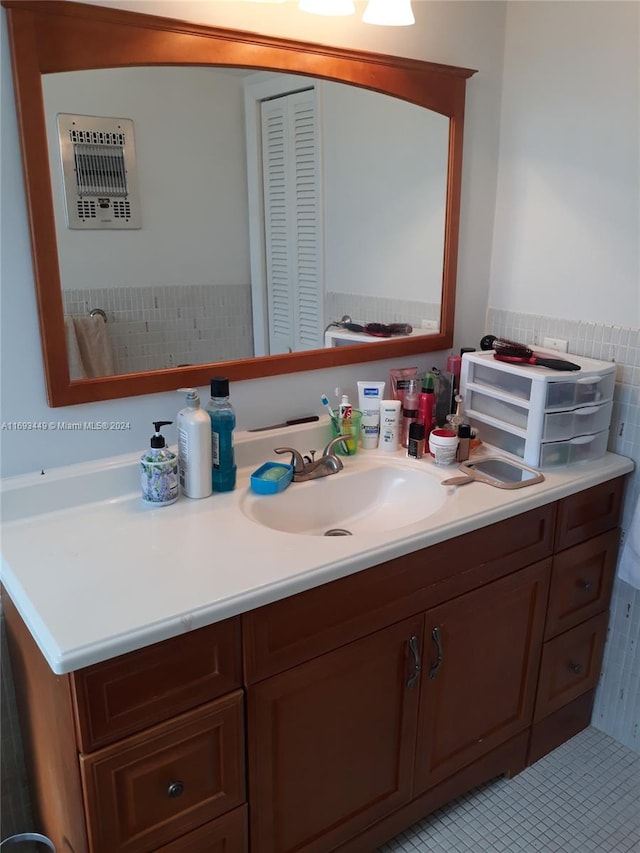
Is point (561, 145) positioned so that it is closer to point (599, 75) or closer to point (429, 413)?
point (599, 75)

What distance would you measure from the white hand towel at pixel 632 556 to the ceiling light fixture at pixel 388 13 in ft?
4.28

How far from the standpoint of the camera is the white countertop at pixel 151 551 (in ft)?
3.42

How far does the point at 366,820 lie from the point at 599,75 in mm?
1887

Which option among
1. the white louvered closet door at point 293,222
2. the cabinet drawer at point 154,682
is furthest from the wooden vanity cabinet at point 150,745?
the white louvered closet door at point 293,222

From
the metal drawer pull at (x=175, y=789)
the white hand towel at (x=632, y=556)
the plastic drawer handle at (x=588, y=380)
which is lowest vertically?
the metal drawer pull at (x=175, y=789)

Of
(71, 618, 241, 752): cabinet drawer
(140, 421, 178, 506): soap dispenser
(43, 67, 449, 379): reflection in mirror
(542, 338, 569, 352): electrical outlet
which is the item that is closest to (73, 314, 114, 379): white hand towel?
(43, 67, 449, 379): reflection in mirror

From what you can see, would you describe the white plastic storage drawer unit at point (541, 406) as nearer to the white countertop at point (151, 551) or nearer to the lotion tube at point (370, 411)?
the white countertop at point (151, 551)

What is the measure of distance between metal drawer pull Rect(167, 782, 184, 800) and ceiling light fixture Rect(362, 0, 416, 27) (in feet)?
5.30

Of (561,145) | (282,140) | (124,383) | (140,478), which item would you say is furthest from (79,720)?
(561,145)

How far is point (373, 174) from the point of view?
178cm

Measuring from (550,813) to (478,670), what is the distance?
1.64ft

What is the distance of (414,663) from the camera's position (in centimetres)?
145

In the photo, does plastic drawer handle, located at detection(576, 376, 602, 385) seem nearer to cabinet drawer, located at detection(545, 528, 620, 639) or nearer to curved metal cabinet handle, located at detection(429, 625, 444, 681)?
cabinet drawer, located at detection(545, 528, 620, 639)

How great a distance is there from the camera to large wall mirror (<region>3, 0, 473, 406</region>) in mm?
A: 1293
